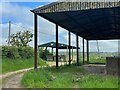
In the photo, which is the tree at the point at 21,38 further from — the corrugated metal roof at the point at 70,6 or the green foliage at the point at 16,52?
the corrugated metal roof at the point at 70,6

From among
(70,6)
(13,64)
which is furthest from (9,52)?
(70,6)

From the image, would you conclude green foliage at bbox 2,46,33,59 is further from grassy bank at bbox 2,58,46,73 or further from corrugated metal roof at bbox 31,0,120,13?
corrugated metal roof at bbox 31,0,120,13

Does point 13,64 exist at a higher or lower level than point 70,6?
lower

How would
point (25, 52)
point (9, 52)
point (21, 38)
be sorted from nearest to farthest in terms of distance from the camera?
point (9, 52) < point (25, 52) < point (21, 38)

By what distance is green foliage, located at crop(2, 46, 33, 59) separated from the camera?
20.0m

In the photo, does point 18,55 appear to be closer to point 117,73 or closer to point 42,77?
point 117,73

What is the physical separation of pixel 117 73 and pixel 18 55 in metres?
9.82

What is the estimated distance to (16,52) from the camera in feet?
70.0

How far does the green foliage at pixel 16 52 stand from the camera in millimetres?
19973

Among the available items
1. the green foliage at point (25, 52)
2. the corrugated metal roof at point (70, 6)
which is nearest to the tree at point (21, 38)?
the green foliage at point (25, 52)

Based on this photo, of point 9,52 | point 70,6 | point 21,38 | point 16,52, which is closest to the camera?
point 70,6

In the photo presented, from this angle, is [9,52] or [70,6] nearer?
[70,6]

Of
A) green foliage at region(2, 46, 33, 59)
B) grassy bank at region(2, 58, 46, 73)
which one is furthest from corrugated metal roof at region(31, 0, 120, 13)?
green foliage at region(2, 46, 33, 59)

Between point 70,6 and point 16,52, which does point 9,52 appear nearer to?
point 16,52
